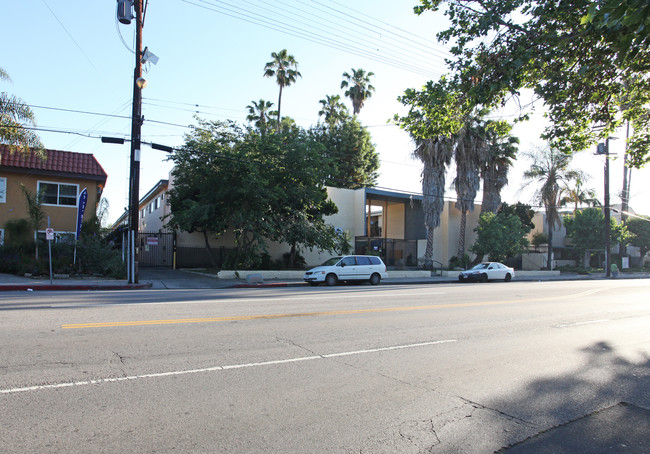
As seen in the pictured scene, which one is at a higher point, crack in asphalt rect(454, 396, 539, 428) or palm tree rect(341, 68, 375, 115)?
palm tree rect(341, 68, 375, 115)

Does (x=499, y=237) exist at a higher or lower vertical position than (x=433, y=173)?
lower

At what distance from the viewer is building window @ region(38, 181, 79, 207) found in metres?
23.7

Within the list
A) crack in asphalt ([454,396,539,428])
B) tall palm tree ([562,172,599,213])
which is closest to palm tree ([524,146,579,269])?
tall palm tree ([562,172,599,213])

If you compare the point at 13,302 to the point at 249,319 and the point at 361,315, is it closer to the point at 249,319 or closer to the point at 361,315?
the point at 249,319

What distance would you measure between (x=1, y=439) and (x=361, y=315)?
298 inches

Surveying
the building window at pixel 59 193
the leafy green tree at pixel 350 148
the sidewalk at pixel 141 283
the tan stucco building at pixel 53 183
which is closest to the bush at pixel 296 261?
the sidewalk at pixel 141 283

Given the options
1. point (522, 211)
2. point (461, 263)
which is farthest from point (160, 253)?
point (522, 211)

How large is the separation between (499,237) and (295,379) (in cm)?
3077

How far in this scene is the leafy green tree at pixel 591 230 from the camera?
4062cm

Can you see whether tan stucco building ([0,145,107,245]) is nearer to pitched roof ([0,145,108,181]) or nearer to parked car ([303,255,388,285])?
pitched roof ([0,145,108,181])

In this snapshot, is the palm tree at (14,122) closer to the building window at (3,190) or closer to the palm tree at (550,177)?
the building window at (3,190)

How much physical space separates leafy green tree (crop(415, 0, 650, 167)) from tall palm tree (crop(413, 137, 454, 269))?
20.6 m

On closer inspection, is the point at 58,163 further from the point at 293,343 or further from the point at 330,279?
the point at 293,343

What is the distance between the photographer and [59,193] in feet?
79.0
